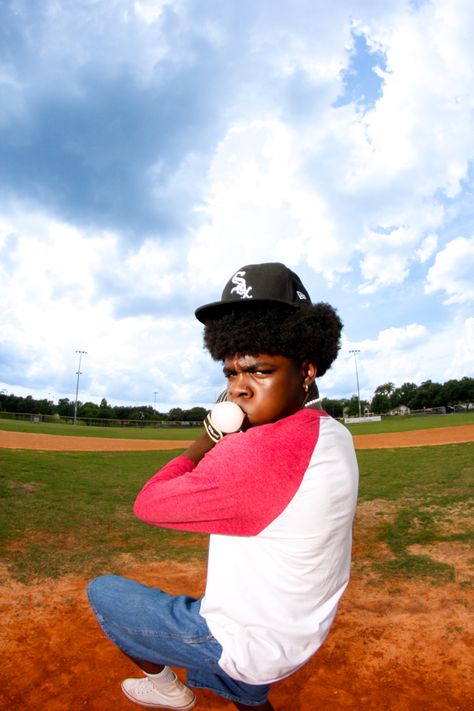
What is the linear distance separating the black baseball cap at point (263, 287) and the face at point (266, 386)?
0.27 metres

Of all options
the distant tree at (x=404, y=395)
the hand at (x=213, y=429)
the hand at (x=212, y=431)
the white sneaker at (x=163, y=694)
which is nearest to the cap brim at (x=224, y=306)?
the hand at (x=213, y=429)

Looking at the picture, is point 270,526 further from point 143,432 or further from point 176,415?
point 176,415

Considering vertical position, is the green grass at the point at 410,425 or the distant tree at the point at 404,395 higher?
the distant tree at the point at 404,395

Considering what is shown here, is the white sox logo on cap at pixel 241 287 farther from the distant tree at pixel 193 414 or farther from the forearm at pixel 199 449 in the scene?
the distant tree at pixel 193 414

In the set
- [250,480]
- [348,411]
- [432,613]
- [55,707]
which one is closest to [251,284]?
[250,480]

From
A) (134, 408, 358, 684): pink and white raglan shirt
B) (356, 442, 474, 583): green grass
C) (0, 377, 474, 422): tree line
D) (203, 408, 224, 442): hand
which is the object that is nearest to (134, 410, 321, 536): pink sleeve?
(134, 408, 358, 684): pink and white raglan shirt

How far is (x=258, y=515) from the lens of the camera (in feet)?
5.07

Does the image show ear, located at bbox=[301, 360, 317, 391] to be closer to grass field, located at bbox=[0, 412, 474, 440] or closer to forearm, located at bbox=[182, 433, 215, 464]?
forearm, located at bbox=[182, 433, 215, 464]

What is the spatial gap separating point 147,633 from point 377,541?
5.40 metres

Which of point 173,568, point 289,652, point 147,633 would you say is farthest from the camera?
point 173,568

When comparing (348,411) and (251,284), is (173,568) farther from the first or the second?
(348,411)

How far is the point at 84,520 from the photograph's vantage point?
289 inches

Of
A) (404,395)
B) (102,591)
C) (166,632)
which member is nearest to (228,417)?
(166,632)

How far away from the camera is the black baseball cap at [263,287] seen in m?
2.01
